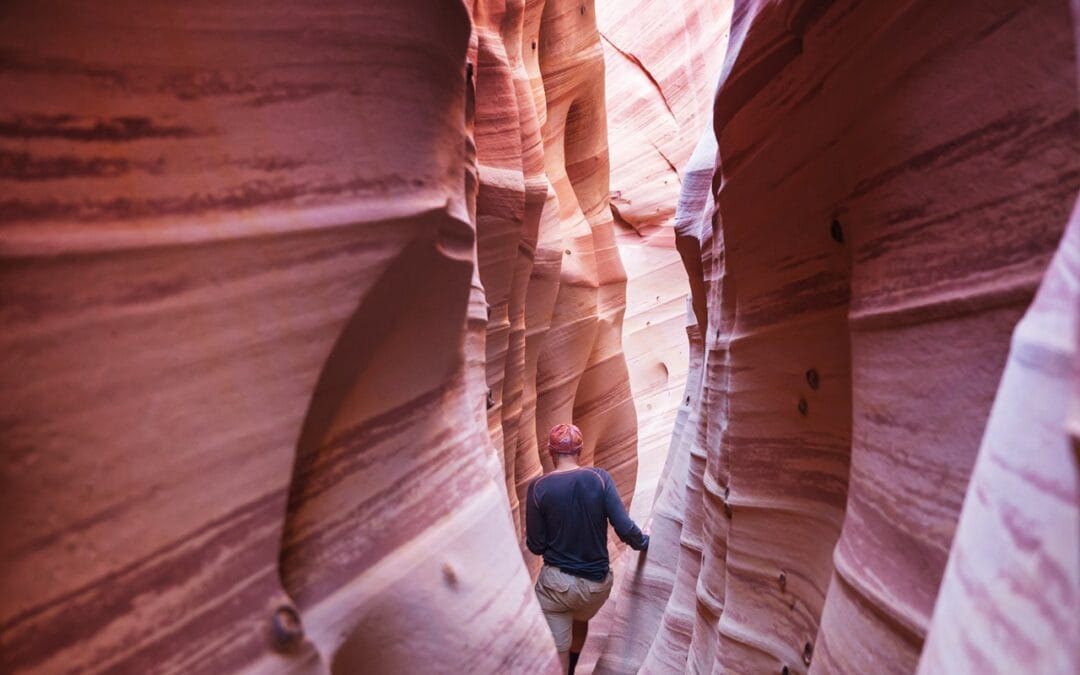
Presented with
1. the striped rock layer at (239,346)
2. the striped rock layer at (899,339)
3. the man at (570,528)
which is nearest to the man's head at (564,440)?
the man at (570,528)

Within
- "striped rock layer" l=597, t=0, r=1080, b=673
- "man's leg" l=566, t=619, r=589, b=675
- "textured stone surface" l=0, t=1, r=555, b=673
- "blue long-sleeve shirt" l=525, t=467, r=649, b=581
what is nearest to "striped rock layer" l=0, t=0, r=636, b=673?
"textured stone surface" l=0, t=1, r=555, b=673

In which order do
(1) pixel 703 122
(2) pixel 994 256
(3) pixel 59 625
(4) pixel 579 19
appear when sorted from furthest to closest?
(1) pixel 703 122
(4) pixel 579 19
(2) pixel 994 256
(3) pixel 59 625

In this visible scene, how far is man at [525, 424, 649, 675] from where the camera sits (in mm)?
2938

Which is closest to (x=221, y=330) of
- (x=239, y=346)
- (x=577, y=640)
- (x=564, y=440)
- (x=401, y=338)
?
(x=239, y=346)

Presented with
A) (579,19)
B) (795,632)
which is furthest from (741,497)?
(579,19)

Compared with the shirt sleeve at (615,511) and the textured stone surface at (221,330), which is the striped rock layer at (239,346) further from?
the shirt sleeve at (615,511)

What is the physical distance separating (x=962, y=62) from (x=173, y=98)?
1.05m

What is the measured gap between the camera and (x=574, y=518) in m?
2.92

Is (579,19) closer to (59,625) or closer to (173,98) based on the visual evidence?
(173,98)

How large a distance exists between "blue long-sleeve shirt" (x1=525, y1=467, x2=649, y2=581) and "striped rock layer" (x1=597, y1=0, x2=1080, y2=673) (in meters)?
0.62

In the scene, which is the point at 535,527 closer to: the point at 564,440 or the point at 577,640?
the point at 564,440

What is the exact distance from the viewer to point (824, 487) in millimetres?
1787

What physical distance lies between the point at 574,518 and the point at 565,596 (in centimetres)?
30

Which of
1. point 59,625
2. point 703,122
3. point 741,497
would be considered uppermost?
point 703,122
